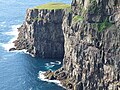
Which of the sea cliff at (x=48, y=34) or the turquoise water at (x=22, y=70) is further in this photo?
the sea cliff at (x=48, y=34)

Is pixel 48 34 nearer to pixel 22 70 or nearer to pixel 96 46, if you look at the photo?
pixel 22 70

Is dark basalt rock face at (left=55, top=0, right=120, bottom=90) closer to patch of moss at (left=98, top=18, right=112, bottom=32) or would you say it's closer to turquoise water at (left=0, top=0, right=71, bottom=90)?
patch of moss at (left=98, top=18, right=112, bottom=32)

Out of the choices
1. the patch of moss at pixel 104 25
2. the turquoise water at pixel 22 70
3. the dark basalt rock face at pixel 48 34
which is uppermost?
the patch of moss at pixel 104 25

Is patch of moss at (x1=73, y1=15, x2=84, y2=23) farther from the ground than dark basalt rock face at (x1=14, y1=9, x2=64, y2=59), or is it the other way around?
patch of moss at (x1=73, y1=15, x2=84, y2=23)

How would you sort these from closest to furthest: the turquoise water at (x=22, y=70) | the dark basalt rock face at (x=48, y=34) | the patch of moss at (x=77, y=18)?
1. the patch of moss at (x=77, y=18)
2. the turquoise water at (x=22, y=70)
3. the dark basalt rock face at (x=48, y=34)

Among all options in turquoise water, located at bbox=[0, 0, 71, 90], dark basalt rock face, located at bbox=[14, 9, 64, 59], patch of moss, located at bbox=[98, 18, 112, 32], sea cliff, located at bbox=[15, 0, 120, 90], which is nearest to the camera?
sea cliff, located at bbox=[15, 0, 120, 90]

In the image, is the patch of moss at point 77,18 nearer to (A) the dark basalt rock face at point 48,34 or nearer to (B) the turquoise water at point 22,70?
(B) the turquoise water at point 22,70

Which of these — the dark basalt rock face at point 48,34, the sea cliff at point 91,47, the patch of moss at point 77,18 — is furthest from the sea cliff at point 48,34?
the patch of moss at point 77,18

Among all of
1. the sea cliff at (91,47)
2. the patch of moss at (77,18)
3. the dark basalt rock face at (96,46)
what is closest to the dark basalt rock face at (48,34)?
the sea cliff at (91,47)

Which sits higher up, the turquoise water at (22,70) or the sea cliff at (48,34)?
the sea cliff at (48,34)

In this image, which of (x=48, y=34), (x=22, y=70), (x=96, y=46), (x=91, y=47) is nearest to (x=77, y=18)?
(x=91, y=47)

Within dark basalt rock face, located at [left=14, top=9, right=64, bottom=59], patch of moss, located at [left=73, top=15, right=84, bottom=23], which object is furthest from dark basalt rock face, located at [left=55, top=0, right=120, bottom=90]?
dark basalt rock face, located at [left=14, top=9, right=64, bottom=59]

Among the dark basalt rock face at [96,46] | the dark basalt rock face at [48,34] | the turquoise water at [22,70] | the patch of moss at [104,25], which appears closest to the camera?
the dark basalt rock face at [96,46]
